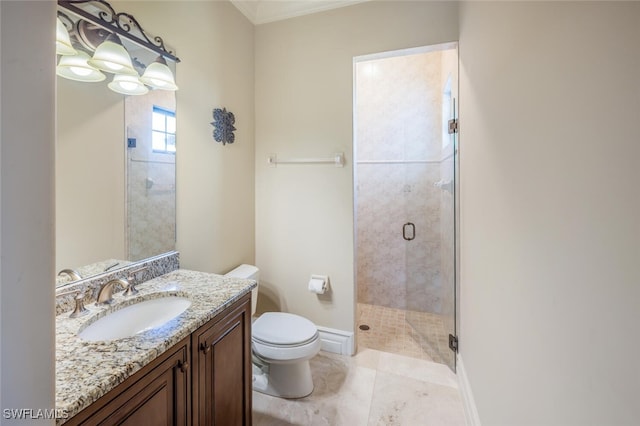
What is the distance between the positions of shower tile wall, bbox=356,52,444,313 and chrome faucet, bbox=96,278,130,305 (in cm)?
232

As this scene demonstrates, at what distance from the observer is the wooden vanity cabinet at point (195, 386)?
759mm

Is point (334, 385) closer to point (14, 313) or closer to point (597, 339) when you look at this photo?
point (597, 339)

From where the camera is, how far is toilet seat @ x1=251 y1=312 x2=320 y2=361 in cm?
168

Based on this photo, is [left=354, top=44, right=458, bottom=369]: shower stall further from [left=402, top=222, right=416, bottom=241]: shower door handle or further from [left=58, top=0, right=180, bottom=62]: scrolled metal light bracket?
[left=58, top=0, right=180, bottom=62]: scrolled metal light bracket

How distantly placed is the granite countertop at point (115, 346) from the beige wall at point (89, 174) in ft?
0.86

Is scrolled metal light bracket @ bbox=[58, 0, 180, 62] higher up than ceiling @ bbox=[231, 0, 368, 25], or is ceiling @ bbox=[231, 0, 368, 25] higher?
ceiling @ bbox=[231, 0, 368, 25]

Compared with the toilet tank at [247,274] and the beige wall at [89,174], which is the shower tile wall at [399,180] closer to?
the toilet tank at [247,274]

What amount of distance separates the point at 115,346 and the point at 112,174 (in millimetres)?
848

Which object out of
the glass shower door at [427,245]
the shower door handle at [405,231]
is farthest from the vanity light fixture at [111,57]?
the shower door handle at [405,231]

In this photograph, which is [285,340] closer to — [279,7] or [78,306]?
[78,306]

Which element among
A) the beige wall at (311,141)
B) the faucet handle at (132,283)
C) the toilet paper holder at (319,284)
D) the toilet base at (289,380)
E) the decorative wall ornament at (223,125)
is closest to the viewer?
the faucet handle at (132,283)

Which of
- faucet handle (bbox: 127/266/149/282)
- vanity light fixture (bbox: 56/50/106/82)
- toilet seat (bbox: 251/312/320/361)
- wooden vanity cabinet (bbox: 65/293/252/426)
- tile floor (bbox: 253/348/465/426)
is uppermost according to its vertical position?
vanity light fixture (bbox: 56/50/106/82)

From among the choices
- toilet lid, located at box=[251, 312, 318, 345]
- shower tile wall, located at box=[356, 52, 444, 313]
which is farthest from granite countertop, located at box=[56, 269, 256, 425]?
shower tile wall, located at box=[356, 52, 444, 313]

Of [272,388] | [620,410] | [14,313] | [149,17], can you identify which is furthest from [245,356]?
[149,17]
